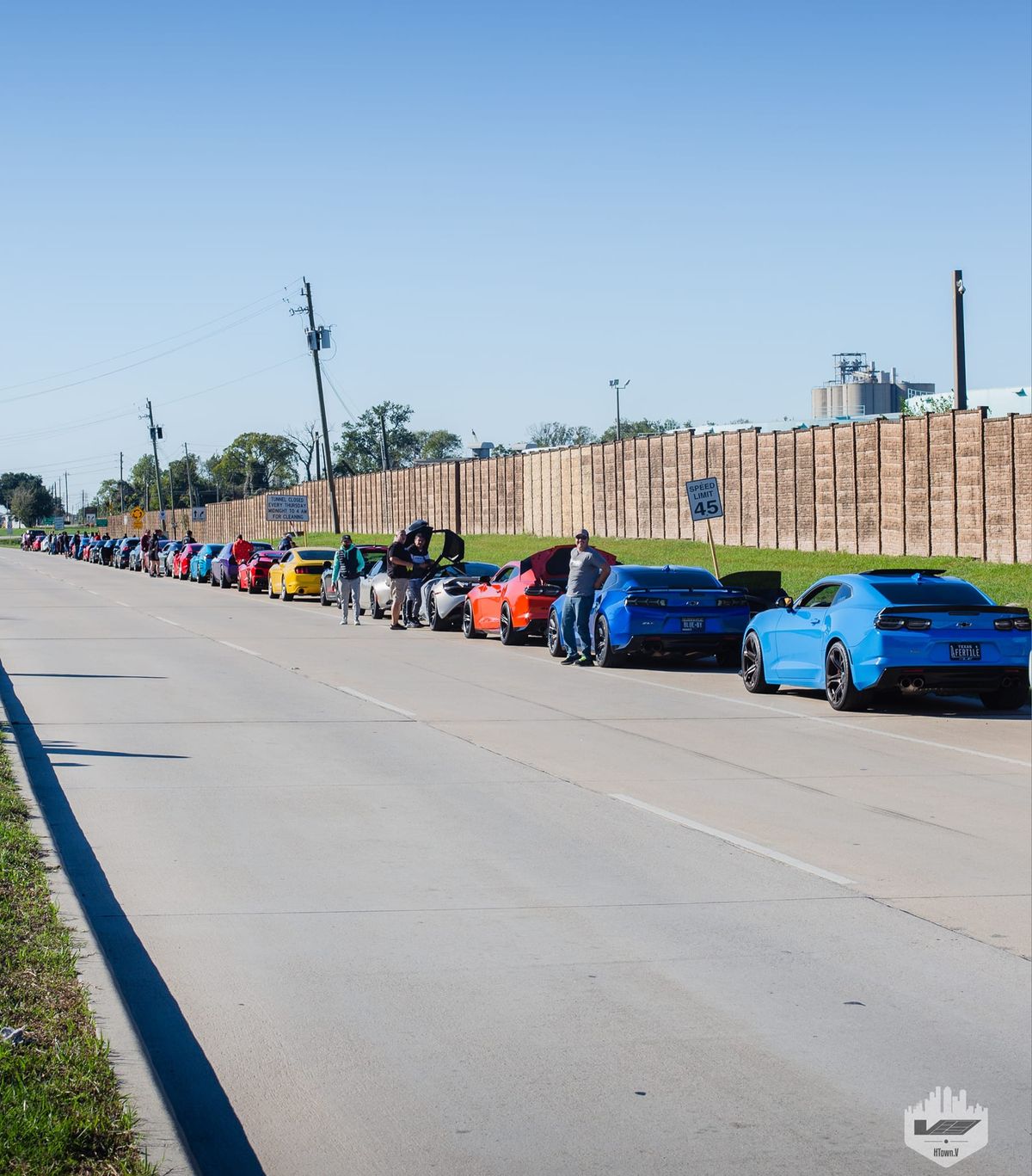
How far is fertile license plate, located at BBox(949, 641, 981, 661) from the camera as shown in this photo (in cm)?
1638

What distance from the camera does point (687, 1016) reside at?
624cm

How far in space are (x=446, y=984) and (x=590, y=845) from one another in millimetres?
3007

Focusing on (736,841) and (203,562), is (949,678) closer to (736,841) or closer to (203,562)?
(736,841)

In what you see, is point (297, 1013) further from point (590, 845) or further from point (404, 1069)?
point (590, 845)

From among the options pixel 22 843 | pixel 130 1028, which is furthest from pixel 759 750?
pixel 130 1028

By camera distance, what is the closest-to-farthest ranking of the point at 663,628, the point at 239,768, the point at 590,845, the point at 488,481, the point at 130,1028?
1. the point at 130,1028
2. the point at 590,845
3. the point at 239,768
4. the point at 663,628
5. the point at 488,481

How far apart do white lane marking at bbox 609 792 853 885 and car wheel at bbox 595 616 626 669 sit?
10822 mm

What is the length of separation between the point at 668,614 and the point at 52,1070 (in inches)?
680

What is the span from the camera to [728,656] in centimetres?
2289

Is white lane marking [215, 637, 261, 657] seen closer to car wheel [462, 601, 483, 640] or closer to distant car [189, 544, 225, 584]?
car wheel [462, 601, 483, 640]

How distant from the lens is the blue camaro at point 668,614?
71.8 ft

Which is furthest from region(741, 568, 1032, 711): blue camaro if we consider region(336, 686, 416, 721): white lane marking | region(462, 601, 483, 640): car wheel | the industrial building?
the industrial building

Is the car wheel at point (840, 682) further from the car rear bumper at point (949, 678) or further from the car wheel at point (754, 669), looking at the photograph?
the car wheel at point (754, 669)

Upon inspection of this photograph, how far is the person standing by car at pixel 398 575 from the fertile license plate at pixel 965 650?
1559cm
